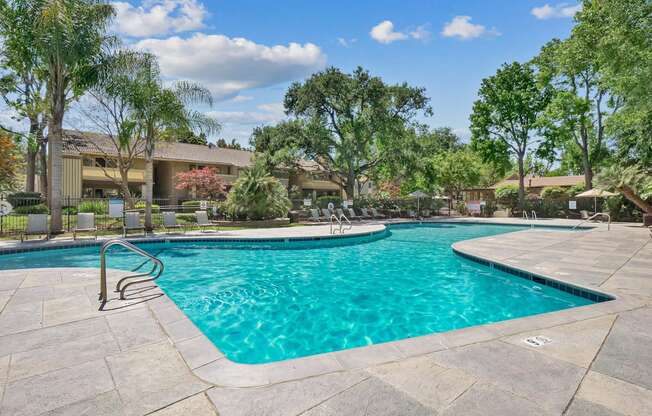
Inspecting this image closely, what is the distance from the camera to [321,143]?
2322 centimetres

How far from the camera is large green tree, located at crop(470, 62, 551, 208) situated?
28.0m

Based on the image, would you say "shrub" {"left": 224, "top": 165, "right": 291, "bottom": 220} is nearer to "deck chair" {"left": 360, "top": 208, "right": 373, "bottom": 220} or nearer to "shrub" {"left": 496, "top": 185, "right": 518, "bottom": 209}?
"deck chair" {"left": 360, "top": 208, "right": 373, "bottom": 220}

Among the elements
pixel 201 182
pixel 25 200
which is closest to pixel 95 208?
pixel 25 200

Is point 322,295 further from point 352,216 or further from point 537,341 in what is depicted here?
point 352,216

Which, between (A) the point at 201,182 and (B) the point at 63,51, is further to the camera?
(A) the point at 201,182

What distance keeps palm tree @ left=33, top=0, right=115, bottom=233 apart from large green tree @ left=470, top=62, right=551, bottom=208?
26.4 metres

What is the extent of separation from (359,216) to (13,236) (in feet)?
55.8

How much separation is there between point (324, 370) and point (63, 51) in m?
13.8

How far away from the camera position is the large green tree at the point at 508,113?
91.9 feet

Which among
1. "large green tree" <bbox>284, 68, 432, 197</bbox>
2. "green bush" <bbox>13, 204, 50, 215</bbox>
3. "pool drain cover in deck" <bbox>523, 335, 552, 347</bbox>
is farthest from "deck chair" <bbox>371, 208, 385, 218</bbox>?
"pool drain cover in deck" <bbox>523, 335, 552, 347</bbox>

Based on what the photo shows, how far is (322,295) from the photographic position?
686 centimetres

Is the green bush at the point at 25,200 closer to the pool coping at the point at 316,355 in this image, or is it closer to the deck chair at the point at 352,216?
the deck chair at the point at 352,216

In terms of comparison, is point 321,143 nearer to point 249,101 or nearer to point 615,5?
point 249,101

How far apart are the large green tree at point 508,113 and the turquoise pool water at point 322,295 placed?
2142cm
